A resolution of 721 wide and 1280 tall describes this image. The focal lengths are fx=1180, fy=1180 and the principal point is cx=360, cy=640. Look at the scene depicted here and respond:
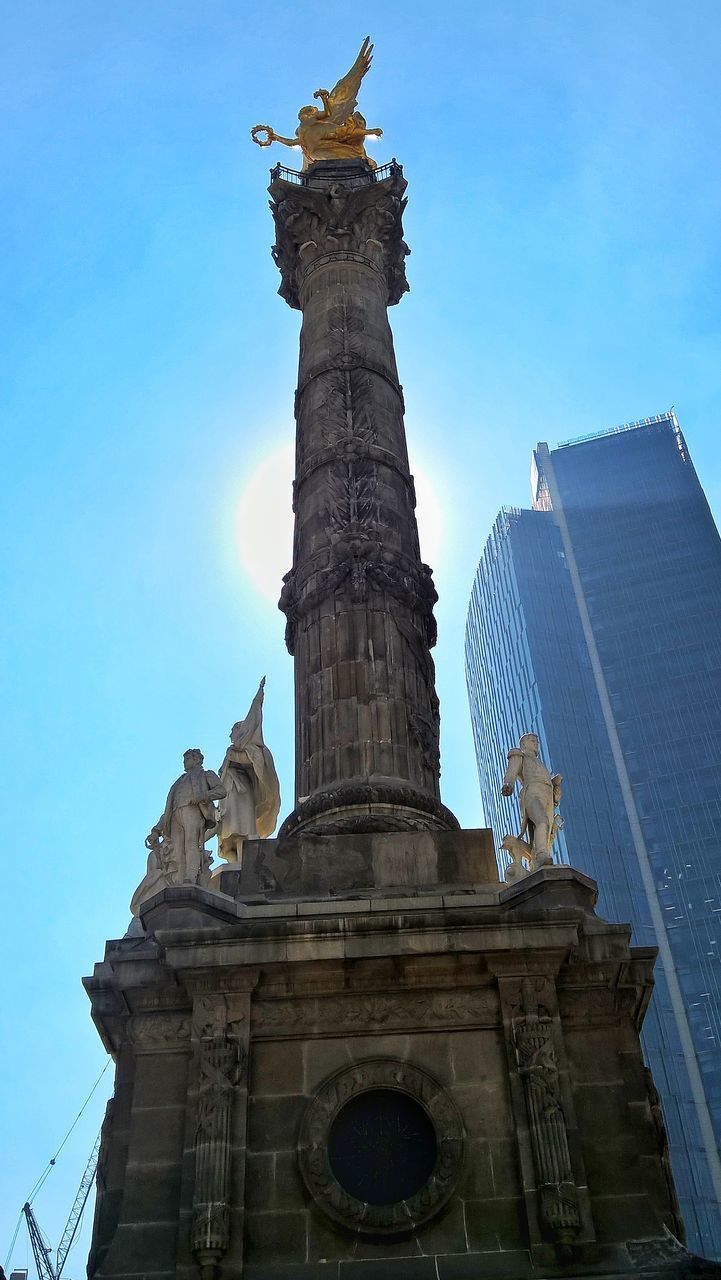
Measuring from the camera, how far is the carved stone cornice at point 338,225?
2436 cm

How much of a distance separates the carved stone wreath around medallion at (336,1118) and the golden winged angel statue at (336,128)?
20652mm

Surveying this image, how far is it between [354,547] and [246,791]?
4156 mm

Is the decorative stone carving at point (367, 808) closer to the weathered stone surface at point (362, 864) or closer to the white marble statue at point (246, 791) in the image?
the weathered stone surface at point (362, 864)

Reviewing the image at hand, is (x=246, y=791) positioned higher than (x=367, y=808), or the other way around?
(x=246, y=791)

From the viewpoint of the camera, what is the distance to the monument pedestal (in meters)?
11.7

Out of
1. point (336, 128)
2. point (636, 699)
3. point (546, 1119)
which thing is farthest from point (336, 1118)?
point (636, 699)

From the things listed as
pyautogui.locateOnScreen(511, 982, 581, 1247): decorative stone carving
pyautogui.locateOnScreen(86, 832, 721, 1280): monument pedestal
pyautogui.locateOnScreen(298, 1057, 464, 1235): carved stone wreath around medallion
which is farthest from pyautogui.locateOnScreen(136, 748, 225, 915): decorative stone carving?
pyautogui.locateOnScreen(511, 982, 581, 1247): decorative stone carving

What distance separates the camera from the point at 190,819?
15.2 metres

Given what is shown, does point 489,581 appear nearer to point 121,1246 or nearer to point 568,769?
point 568,769

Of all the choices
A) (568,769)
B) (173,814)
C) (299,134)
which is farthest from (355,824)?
(568,769)

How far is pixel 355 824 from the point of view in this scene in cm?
1568

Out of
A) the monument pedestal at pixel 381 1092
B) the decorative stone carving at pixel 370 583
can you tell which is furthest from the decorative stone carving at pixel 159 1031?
the decorative stone carving at pixel 370 583

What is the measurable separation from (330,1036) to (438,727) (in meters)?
6.05

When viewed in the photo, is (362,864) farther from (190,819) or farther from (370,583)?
(370,583)
